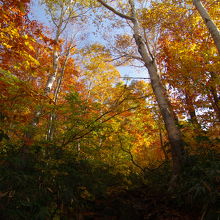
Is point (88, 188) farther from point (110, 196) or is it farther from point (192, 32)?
point (192, 32)

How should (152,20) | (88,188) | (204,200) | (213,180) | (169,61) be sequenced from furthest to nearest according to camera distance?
(169,61) → (152,20) → (88,188) → (213,180) → (204,200)

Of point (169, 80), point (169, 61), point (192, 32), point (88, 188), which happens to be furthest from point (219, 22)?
point (88, 188)

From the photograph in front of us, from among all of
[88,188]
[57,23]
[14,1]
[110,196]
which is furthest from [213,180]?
[57,23]

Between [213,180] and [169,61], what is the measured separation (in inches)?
287

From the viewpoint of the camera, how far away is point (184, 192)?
2512 mm

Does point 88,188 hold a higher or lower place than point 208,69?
lower

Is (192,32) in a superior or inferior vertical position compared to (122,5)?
inferior

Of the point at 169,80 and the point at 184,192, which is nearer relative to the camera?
the point at 184,192

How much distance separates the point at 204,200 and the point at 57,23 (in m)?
9.78

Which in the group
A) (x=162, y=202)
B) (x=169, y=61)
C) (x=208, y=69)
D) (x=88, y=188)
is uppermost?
(x=169, y=61)

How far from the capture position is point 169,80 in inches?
300

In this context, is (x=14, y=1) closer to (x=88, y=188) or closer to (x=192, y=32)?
(x=88, y=188)

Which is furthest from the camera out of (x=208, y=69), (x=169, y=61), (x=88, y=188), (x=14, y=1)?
(x=169, y=61)

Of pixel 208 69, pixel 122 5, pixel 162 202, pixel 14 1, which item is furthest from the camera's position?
pixel 122 5
